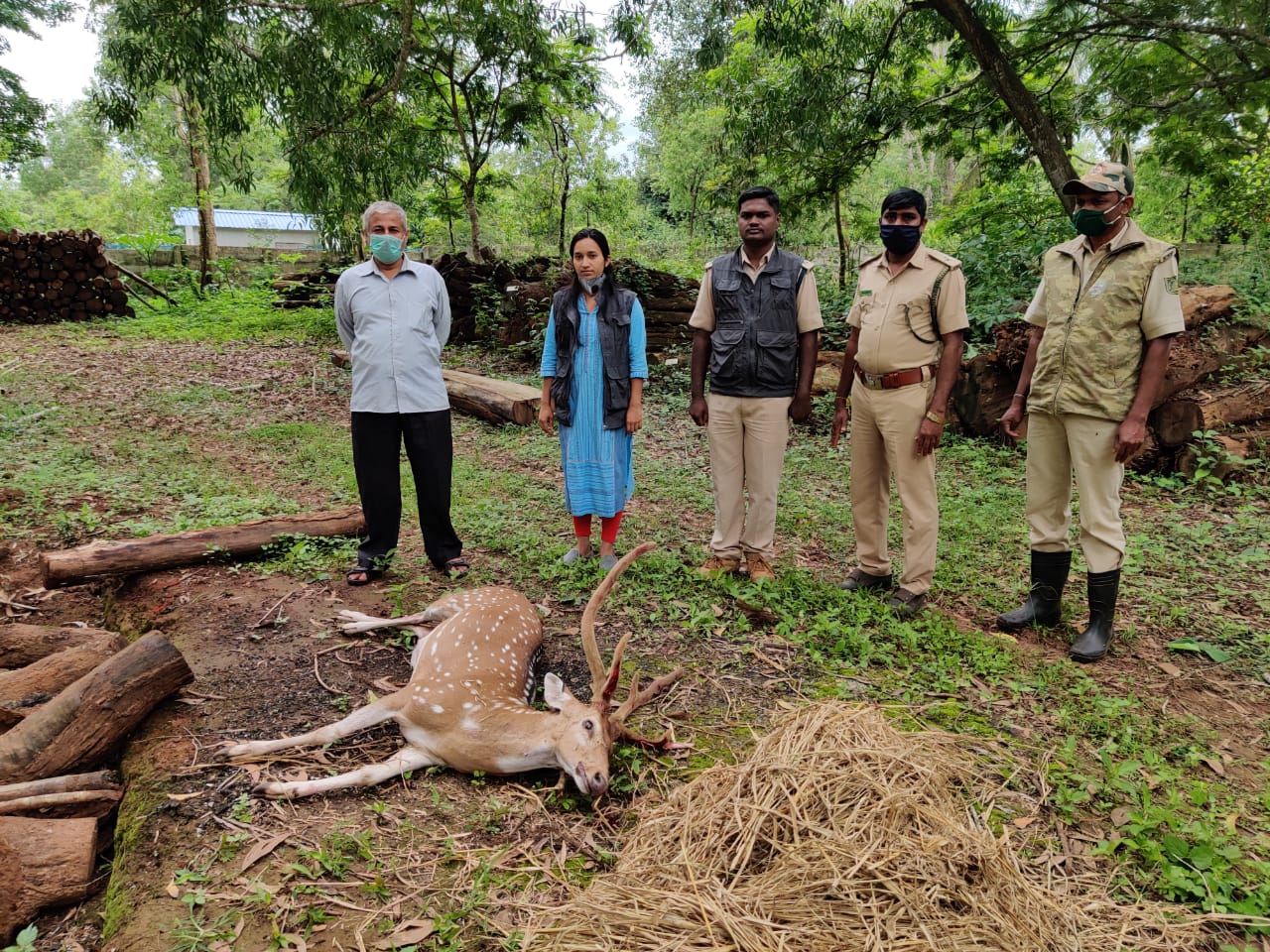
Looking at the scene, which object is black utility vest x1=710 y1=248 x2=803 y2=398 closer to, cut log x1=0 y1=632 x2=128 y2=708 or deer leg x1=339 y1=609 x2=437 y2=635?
deer leg x1=339 y1=609 x2=437 y2=635

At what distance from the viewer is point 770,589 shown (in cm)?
459

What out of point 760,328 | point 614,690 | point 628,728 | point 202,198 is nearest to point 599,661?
point 614,690

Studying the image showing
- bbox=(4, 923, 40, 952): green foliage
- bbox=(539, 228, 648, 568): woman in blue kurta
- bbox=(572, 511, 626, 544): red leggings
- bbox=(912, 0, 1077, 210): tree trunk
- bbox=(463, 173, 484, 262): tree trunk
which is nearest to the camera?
bbox=(4, 923, 40, 952): green foliage

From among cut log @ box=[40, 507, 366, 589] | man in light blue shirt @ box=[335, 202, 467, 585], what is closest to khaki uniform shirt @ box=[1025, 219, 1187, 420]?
man in light blue shirt @ box=[335, 202, 467, 585]

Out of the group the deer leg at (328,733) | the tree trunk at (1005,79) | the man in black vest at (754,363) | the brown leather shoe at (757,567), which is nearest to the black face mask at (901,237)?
the man in black vest at (754,363)

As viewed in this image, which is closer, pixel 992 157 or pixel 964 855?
pixel 964 855

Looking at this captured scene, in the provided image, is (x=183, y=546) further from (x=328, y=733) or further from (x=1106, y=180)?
(x=1106, y=180)

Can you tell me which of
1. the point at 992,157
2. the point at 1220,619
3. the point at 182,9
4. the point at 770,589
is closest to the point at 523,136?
the point at 182,9

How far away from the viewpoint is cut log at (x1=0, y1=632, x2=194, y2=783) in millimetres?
2869

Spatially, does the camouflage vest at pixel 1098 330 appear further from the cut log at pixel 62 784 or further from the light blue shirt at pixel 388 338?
the cut log at pixel 62 784

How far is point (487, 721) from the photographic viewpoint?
9.85 ft

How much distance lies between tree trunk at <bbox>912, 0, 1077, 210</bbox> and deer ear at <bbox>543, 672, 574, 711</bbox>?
8.83 m

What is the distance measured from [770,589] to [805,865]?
2.53 metres

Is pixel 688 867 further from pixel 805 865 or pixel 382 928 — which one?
pixel 382 928
